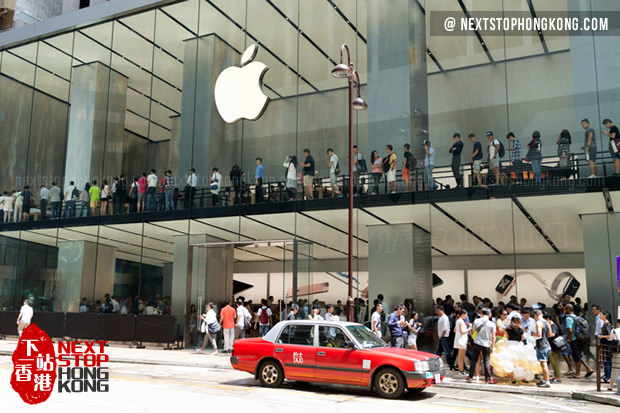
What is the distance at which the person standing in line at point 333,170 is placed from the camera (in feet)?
69.1

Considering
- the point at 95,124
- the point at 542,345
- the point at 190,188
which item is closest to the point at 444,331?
the point at 542,345

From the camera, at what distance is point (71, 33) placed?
94.1ft

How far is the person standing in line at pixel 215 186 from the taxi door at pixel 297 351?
485 inches

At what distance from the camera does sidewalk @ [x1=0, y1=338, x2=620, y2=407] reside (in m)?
11.4

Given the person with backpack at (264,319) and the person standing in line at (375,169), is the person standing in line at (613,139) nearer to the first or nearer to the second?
the person standing in line at (375,169)

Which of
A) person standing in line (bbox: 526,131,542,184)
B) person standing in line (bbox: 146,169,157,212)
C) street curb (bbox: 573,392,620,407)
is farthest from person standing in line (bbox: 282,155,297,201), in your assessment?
street curb (bbox: 573,392,620,407)

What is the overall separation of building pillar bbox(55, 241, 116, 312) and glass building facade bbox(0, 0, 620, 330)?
0.27 feet

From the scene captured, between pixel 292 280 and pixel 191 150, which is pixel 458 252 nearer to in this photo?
pixel 292 280

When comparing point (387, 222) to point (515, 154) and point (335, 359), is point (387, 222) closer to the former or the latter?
point (515, 154)

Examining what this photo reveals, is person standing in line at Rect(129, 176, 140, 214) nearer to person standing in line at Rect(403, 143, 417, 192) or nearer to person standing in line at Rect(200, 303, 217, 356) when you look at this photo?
person standing in line at Rect(200, 303, 217, 356)

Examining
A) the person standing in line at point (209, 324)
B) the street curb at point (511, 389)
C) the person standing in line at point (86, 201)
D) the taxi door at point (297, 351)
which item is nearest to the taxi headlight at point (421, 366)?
the taxi door at point (297, 351)

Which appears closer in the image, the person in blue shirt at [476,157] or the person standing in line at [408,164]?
the person in blue shirt at [476,157]

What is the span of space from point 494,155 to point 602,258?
4546mm

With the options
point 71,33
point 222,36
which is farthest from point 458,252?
point 71,33
